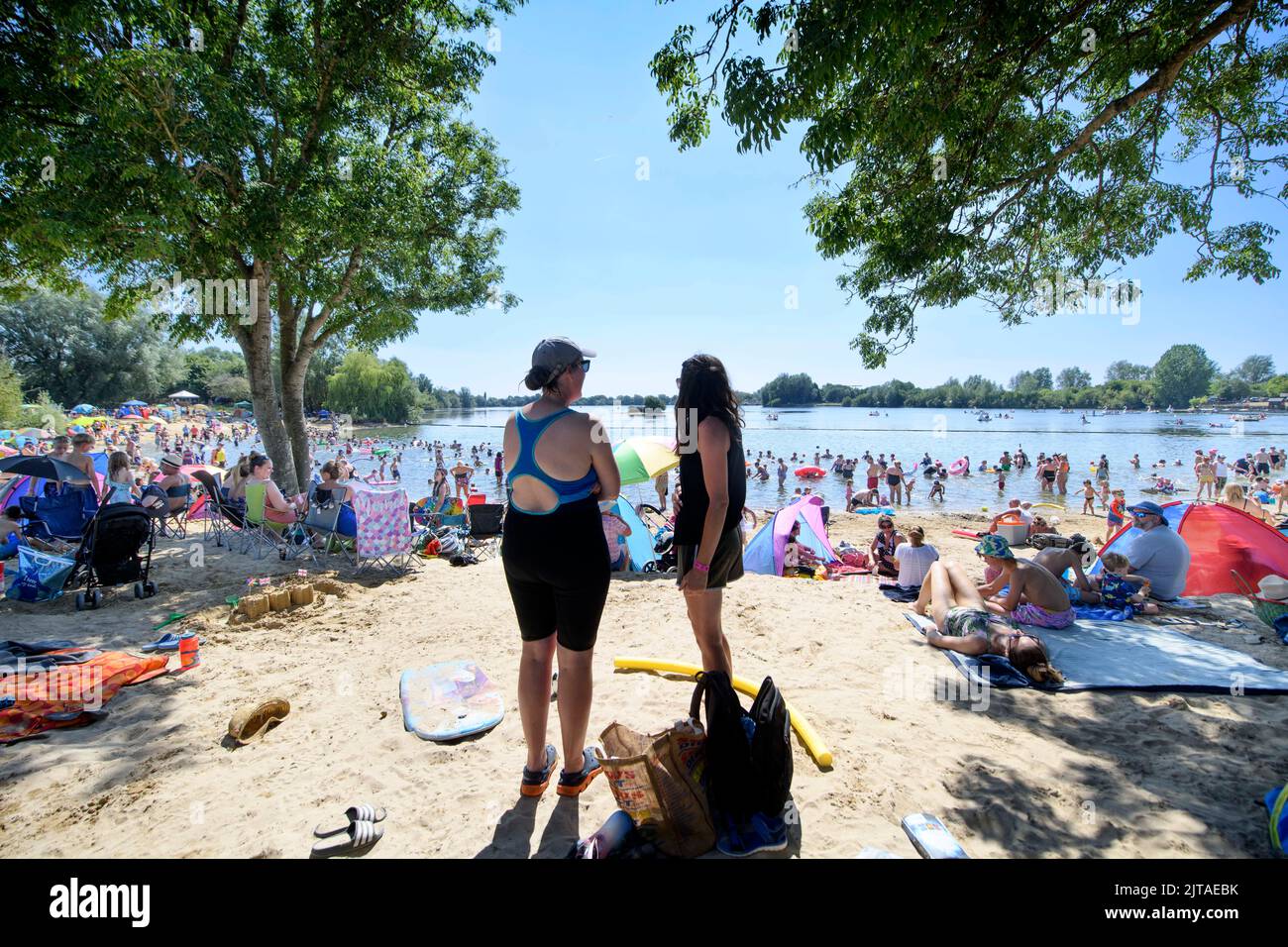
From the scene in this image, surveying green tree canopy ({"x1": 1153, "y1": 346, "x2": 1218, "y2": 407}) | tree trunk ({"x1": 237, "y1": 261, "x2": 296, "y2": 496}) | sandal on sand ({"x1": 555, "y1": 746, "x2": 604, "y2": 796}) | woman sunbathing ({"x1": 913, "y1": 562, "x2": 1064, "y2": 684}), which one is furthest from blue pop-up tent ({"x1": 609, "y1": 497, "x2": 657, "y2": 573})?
green tree canopy ({"x1": 1153, "y1": 346, "x2": 1218, "y2": 407})

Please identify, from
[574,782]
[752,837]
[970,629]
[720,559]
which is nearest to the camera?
[752,837]

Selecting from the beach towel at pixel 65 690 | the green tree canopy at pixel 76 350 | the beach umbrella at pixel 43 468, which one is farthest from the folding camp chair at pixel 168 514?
the green tree canopy at pixel 76 350

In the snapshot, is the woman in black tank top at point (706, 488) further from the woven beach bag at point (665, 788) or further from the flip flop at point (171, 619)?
the flip flop at point (171, 619)

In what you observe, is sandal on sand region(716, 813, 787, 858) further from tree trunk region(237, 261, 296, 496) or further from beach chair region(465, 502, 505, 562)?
tree trunk region(237, 261, 296, 496)

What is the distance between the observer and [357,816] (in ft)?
8.13

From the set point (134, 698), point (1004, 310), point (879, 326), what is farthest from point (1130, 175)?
point (134, 698)

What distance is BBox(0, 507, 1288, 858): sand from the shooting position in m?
2.48

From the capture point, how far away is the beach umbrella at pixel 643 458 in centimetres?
964

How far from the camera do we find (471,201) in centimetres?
1284

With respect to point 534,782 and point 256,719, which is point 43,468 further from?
point 534,782

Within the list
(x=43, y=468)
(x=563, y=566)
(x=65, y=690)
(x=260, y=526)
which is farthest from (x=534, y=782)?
(x=43, y=468)

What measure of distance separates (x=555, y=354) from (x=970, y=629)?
4.04 meters

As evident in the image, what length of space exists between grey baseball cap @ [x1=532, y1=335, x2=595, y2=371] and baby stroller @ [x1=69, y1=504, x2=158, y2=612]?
6.19 metres
